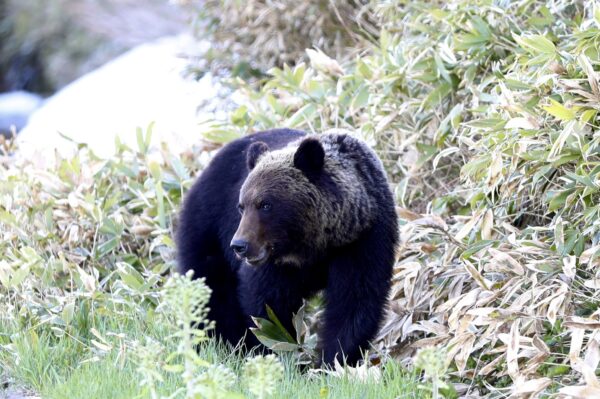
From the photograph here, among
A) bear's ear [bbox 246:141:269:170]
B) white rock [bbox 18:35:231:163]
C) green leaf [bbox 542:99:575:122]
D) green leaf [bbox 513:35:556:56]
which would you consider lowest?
white rock [bbox 18:35:231:163]

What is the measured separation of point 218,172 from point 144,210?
4.89 feet

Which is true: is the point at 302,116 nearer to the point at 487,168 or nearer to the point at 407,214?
the point at 407,214

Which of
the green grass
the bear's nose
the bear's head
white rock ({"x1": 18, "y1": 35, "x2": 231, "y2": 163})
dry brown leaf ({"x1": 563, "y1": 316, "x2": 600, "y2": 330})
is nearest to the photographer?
dry brown leaf ({"x1": 563, "y1": 316, "x2": 600, "y2": 330})

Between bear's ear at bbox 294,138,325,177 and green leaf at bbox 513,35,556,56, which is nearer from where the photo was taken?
bear's ear at bbox 294,138,325,177

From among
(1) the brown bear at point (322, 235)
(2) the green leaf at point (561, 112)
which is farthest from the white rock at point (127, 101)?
(2) the green leaf at point (561, 112)

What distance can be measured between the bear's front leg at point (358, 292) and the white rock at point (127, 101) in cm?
576

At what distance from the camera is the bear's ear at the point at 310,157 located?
5.14 metres

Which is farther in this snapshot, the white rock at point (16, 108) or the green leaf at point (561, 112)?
the white rock at point (16, 108)

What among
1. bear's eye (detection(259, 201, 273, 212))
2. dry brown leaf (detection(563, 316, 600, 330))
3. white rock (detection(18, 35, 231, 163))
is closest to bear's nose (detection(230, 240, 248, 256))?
bear's eye (detection(259, 201, 273, 212))

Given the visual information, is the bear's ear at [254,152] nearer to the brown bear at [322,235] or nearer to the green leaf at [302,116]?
the brown bear at [322,235]

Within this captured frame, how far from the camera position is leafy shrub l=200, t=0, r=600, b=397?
16.0 ft

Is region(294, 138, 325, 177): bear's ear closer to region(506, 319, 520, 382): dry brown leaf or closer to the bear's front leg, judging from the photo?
the bear's front leg

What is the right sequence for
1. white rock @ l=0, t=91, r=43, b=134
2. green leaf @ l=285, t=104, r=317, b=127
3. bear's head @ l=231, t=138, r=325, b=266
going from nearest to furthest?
bear's head @ l=231, t=138, r=325, b=266 < green leaf @ l=285, t=104, r=317, b=127 < white rock @ l=0, t=91, r=43, b=134

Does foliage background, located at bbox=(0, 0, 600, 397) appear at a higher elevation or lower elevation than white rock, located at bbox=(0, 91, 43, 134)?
higher
